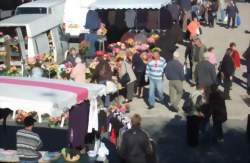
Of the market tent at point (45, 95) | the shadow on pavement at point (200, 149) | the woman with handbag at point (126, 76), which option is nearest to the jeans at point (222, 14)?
the woman with handbag at point (126, 76)

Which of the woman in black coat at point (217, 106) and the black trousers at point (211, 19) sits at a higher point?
the black trousers at point (211, 19)

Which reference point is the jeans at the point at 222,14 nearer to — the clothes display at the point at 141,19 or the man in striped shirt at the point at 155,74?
the clothes display at the point at 141,19

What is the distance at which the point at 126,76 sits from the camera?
59.5 feet

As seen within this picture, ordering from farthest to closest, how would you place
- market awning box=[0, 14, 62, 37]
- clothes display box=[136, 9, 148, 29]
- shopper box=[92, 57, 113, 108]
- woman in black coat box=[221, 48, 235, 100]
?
clothes display box=[136, 9, 148, 29] < market awning box=[0, 14, 62, 37] < woman in black coat box=[221, 48, 235, 100] < shopper box=[92, 57, 113, 108]

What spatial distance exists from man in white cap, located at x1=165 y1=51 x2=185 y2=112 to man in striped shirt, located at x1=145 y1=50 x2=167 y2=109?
377mm

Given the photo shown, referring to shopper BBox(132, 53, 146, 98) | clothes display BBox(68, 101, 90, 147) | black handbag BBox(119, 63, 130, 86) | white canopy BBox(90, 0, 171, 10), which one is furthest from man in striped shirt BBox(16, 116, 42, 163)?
white canopy BBox(90, 0, 171, 10)

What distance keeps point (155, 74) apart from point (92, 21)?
25.7 ft

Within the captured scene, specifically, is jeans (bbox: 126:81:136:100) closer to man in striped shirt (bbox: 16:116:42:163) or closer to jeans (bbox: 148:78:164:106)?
jeans (bbox: 148:78:164:106)

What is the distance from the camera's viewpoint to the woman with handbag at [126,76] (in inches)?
713

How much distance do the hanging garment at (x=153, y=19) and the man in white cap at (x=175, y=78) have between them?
7815 mm

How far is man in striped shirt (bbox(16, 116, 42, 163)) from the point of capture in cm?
1111

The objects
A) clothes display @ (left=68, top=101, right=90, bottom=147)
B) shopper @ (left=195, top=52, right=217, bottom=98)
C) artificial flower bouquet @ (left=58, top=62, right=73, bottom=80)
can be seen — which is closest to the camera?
clothes display @ (left=68, top=101, right=90, bottom=147)

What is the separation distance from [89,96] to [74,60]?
23.7 ft

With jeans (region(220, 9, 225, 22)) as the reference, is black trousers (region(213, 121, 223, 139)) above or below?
below
